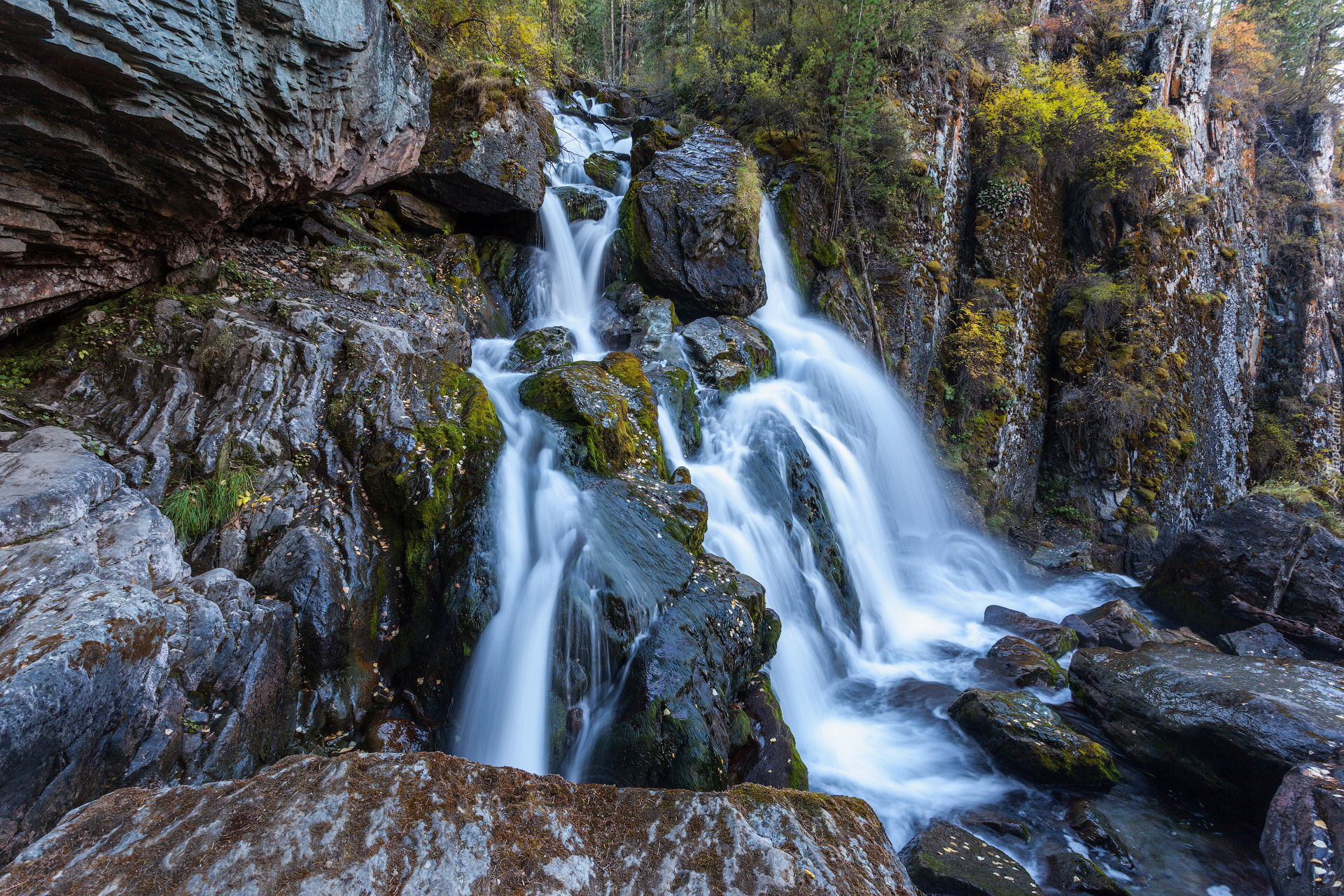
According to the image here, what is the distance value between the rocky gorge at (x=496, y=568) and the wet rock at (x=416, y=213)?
2.9 inches

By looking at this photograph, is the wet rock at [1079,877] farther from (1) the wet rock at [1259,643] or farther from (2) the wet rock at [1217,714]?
(1) the wet rock at [1259,643]

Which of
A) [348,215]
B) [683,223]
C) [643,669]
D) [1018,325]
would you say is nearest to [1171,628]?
[1018,325]

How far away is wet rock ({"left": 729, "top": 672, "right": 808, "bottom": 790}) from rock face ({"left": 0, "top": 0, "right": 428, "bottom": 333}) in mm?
6250

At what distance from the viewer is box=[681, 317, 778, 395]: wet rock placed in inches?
351

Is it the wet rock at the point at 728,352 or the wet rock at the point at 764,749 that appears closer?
the wet rock at the point at 764,749

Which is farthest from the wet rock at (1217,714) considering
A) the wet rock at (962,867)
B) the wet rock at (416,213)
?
the wet rock at (416,213)

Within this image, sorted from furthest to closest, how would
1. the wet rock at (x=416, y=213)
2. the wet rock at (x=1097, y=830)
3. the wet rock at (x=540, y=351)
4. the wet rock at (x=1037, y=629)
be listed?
the wet rock at (x=416, y=213) < the wet rock at (x=540, y=351) < the wet rock at (x=1037, y=629) < the wet rock at (x=1097, y=830)

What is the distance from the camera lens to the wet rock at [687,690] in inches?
150

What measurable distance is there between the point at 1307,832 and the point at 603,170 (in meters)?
13.4

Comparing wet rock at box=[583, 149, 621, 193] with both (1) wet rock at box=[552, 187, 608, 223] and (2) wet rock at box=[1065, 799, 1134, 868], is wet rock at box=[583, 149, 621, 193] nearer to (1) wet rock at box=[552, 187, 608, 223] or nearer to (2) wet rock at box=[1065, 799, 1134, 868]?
(1) wet rock at box=[552, 187, 608, 223]

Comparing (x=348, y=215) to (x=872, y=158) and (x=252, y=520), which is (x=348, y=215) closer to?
(x=252, y=520)

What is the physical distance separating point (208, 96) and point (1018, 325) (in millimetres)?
14061

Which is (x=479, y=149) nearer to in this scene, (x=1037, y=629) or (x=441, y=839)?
(x=441, y=839)

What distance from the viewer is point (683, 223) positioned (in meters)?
10.3
